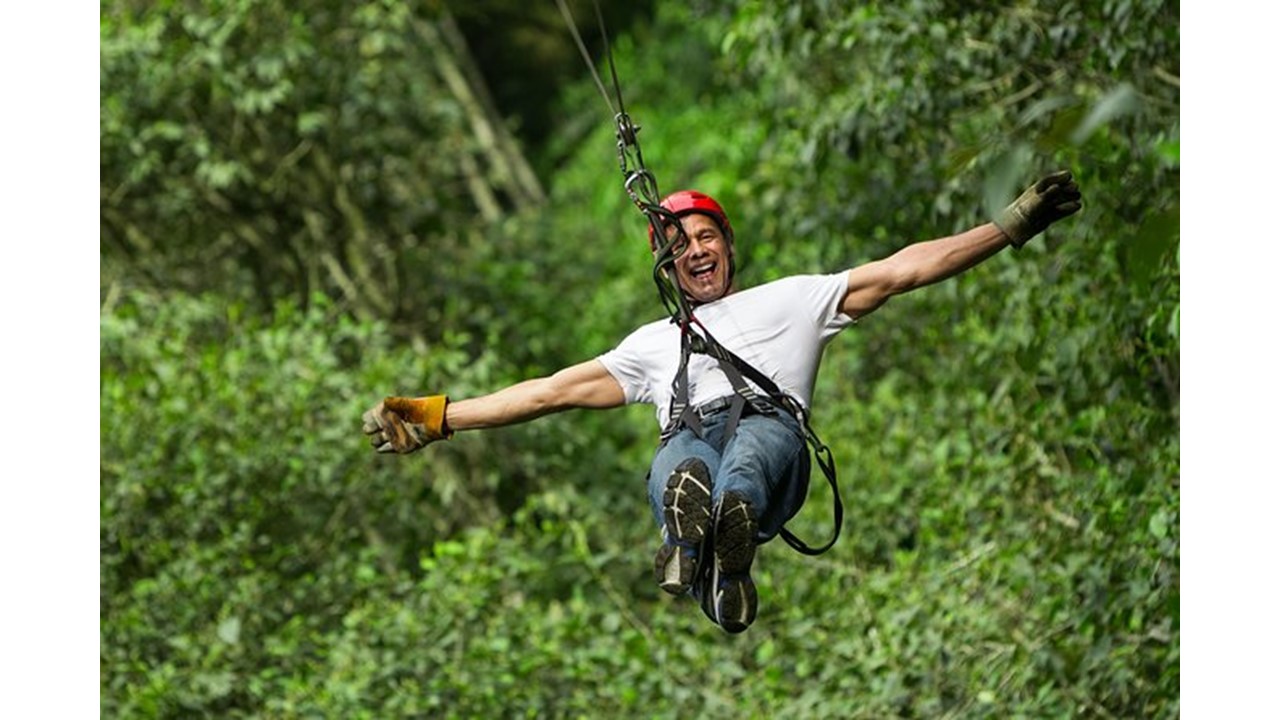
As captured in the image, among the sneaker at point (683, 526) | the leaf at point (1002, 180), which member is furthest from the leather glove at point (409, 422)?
the leaf at point (1002, 180)

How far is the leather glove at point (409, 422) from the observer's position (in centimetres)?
475

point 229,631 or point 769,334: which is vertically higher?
point 229,631

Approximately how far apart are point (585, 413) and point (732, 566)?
814cm

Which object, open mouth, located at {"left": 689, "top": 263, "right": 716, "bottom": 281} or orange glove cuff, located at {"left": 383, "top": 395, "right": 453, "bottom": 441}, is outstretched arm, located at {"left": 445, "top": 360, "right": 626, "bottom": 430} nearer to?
orange glove cuff, located at {"left": 383, "top": 395, "right": 453, "bottom": 441}

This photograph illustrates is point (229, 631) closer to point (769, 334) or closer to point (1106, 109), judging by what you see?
point (769, 334)

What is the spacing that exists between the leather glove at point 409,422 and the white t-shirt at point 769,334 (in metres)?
0.53

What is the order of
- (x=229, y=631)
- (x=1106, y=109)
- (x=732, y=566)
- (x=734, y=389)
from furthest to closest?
(x=229, y=631)
(x=734, y=389)
(x=732, y=566)
(x=1106, y=109)

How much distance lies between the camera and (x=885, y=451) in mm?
10141

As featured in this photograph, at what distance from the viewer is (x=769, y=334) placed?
4418 millimetres

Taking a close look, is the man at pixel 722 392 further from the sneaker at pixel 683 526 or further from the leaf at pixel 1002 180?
the leaf at pixel 1002 180

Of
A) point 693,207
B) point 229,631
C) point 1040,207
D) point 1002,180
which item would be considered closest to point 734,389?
point 693,207

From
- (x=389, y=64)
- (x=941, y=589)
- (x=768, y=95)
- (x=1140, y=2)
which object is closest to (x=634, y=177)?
(x=1140, y=2)

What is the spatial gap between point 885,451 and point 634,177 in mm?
5873

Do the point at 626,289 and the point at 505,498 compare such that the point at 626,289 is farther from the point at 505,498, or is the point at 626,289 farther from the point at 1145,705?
the point at 1145,705
